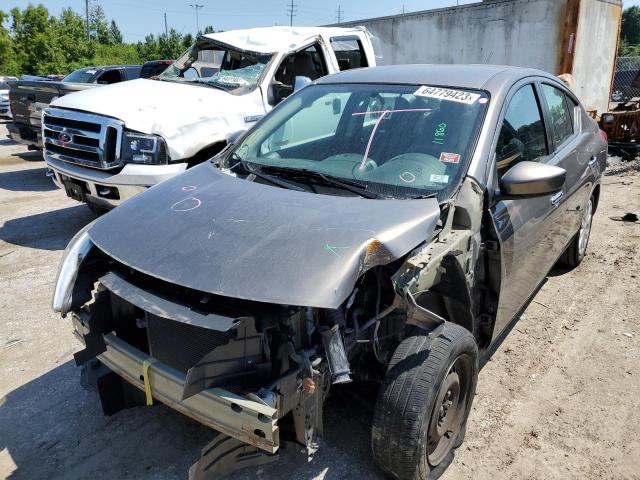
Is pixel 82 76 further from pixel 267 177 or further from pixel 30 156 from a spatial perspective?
pixel 267 177

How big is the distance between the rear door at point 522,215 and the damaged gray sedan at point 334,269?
0.02 metres

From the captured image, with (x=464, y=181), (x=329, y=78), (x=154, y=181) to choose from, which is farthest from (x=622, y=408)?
(x=154, y=181)

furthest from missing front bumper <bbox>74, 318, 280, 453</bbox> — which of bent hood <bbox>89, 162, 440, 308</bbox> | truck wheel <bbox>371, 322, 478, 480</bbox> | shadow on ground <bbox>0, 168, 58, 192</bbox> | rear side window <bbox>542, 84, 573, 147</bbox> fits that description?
shadow on ground <bbox>0, 168, 58, 192</bbox>

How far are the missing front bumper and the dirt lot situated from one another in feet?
2.02

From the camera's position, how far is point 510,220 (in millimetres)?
3045

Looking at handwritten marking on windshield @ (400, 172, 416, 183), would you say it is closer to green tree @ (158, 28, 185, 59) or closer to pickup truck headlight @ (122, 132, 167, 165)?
pickup truck headlight @ (122, 132, 167, 165)

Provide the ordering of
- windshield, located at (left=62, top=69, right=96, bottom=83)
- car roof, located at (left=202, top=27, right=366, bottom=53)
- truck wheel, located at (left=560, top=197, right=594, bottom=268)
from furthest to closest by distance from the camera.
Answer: windshield, located at (left=62, top=69, right=96, bottom=83)
car roof, located at (left=202, top=27, right=366, bottom=53)
truck wheel, located at (left=560, top=197, right=594, bottom=268)

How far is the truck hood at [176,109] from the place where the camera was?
5.37 m

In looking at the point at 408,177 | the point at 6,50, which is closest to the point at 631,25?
the point at 6,50

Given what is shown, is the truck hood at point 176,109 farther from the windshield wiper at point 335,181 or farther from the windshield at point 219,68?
the windshield wiper at point 335,181

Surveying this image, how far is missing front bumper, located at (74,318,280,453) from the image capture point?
6.52ft

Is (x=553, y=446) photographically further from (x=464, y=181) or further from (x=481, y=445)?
(x=464, y=181)

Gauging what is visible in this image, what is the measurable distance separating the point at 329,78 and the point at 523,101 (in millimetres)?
1361

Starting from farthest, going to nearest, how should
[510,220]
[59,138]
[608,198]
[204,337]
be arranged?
[608,198] < [59,138] < [510,220] < [204,337]
